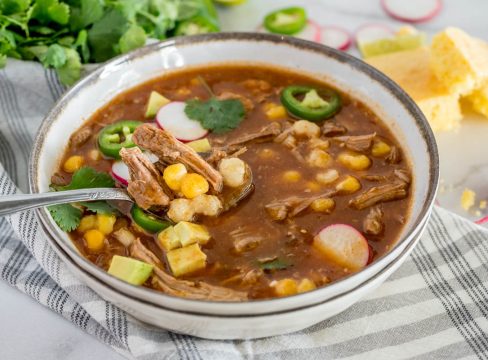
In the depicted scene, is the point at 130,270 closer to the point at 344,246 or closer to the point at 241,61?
the point at 344,246

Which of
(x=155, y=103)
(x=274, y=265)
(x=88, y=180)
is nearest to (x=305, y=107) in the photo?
(x=155, y=103)

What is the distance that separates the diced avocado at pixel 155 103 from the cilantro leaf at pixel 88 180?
0.68m

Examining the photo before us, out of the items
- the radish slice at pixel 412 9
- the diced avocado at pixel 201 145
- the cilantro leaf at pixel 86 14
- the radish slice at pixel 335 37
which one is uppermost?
the cilantro leaf at pixel 86 14

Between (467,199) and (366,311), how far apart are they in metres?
1.24

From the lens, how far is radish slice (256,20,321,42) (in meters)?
5.97

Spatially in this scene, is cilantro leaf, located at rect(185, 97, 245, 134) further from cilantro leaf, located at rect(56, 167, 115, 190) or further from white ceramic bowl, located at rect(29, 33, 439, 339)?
cilantro leaf, located at rect(56, 167, 115, 190)

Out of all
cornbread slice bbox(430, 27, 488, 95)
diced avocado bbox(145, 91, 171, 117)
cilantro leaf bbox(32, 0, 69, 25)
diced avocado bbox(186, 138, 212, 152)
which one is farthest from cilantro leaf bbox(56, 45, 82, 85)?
cornbread slice bbox(430, 27, 488, 95)

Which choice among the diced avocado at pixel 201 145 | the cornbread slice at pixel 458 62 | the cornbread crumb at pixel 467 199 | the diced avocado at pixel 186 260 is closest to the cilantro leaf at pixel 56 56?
the diced avocado at pixel 201 145

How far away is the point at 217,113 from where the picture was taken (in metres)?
4.42

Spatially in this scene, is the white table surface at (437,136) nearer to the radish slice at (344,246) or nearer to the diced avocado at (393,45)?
the diced avocado at (393,45)

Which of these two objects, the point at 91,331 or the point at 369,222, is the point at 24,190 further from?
the point at 369,222

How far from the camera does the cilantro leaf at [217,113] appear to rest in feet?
14.4

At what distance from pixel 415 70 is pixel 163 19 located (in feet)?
6.09

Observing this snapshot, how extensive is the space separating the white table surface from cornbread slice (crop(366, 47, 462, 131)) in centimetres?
12
